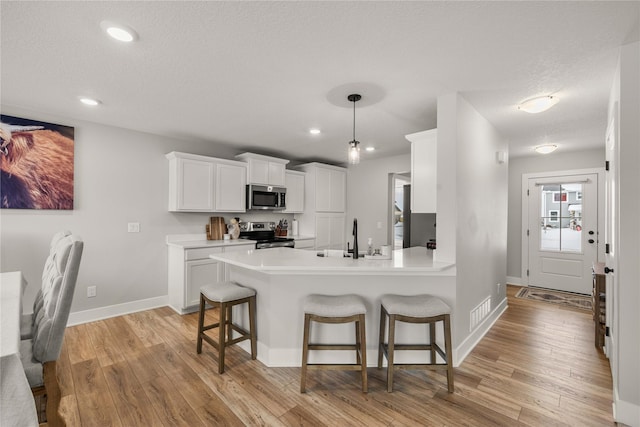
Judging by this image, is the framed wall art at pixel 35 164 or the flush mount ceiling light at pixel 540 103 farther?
the framed wall art at pixel 35 164

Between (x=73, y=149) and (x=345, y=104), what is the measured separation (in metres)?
3.07

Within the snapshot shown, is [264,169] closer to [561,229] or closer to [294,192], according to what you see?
[294,192]

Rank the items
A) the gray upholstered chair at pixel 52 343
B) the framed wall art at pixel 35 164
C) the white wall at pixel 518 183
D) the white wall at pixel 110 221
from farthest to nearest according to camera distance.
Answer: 1. the white wall at pixel 518 183
2. the white wall at pixel 110 221
3. the framed wall art at pixel 35 164
4. the gray upholstered chair at pixel 52 343

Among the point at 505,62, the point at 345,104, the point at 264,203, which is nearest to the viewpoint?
the point at 505,62

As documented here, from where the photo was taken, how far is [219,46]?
1.88 m

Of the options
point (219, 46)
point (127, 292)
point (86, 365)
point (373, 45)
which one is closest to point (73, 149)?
point (127, 292)

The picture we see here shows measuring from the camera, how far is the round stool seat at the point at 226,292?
95.3 inches

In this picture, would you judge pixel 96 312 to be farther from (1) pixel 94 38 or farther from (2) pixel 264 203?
(1) pixel 94 38

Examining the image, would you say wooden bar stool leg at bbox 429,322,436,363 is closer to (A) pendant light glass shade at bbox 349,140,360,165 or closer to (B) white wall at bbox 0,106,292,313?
(A) pendant light glass shade at bbox 349,140,360,165

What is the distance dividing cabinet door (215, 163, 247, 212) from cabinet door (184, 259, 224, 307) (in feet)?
2.69

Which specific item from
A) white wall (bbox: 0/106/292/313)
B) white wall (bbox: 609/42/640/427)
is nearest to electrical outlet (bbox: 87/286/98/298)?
white wall (bbox: 0/106/292/313)

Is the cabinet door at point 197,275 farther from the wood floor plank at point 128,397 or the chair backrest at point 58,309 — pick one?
the chair backrest at point 58,309

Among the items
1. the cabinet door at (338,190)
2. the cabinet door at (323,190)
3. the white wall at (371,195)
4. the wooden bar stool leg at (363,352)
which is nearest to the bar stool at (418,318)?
the wooden bar stool leg at (363,352)

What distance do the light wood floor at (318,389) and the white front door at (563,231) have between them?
90.0 inches
